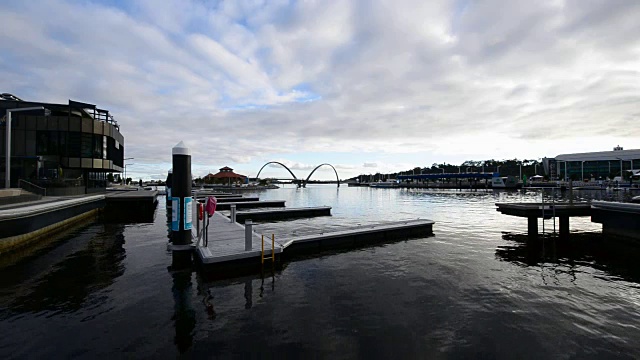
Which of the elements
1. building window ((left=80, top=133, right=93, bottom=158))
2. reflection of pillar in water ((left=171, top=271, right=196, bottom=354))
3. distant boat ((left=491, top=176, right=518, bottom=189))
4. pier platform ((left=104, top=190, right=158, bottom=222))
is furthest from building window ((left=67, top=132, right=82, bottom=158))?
distant boat ((left=491, top=176, right=518, bottom=189))

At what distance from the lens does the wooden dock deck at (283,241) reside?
1449 centimetres

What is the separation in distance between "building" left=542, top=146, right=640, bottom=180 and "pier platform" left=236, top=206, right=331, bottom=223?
15734 cm

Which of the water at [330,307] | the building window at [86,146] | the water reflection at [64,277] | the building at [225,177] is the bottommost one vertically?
the water at [330,307]

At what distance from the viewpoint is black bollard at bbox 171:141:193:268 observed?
46.9ft

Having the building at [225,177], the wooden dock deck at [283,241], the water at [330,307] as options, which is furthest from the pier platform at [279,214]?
the building at [225,177]

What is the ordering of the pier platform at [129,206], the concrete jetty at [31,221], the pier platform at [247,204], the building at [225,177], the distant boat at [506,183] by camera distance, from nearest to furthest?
→ the concrete jetty at [31,221], the pier platform at [129,206], the pier platform at [247,204], the distant boat at [506,183], the building at [225,177]

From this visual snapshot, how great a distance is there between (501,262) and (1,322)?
21328mm

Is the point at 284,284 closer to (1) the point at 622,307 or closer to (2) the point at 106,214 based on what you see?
(1) the point at 622,307

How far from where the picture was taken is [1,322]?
9086 mm

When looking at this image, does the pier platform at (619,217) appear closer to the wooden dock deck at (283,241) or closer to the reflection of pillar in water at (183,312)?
the wooden dock deck at (283,241)

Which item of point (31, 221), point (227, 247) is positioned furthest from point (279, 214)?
point (31, 221)

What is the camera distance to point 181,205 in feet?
47.4

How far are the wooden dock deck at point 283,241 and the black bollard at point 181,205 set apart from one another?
2.74 feet

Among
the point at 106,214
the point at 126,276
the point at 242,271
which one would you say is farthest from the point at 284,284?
the point at 106,214
